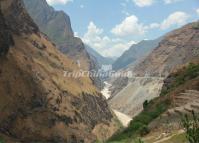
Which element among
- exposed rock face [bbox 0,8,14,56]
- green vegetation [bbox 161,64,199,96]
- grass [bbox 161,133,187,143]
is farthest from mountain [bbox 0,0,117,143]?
grass [bbox 161,133,187,143]

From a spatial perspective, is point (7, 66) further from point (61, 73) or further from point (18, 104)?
point (61, 73)

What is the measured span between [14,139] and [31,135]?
6.90 m

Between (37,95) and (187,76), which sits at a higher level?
(37,95)

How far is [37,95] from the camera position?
123375 millimetres

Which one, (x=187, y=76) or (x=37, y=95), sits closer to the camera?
(x=187, y=76)

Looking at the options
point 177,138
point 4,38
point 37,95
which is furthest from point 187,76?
point 4,38

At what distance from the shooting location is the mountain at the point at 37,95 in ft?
380

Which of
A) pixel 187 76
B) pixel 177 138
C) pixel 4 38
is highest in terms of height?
pixel 4 38

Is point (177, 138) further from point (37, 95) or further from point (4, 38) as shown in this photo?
point (4, 38)

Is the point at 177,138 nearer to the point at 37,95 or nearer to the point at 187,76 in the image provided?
the point at 187,76

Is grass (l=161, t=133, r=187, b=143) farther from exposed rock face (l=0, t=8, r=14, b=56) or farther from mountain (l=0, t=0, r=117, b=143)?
exposed rock face (l=0, t=8, r=14, b=56)

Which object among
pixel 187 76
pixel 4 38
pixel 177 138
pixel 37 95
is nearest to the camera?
pixel 177 138

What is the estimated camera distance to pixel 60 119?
12394 centimetres

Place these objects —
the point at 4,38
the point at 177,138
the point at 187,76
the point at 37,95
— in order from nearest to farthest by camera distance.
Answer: the point at 177,138, the point at 187,76, the point at 4,38, the point at 37,95
